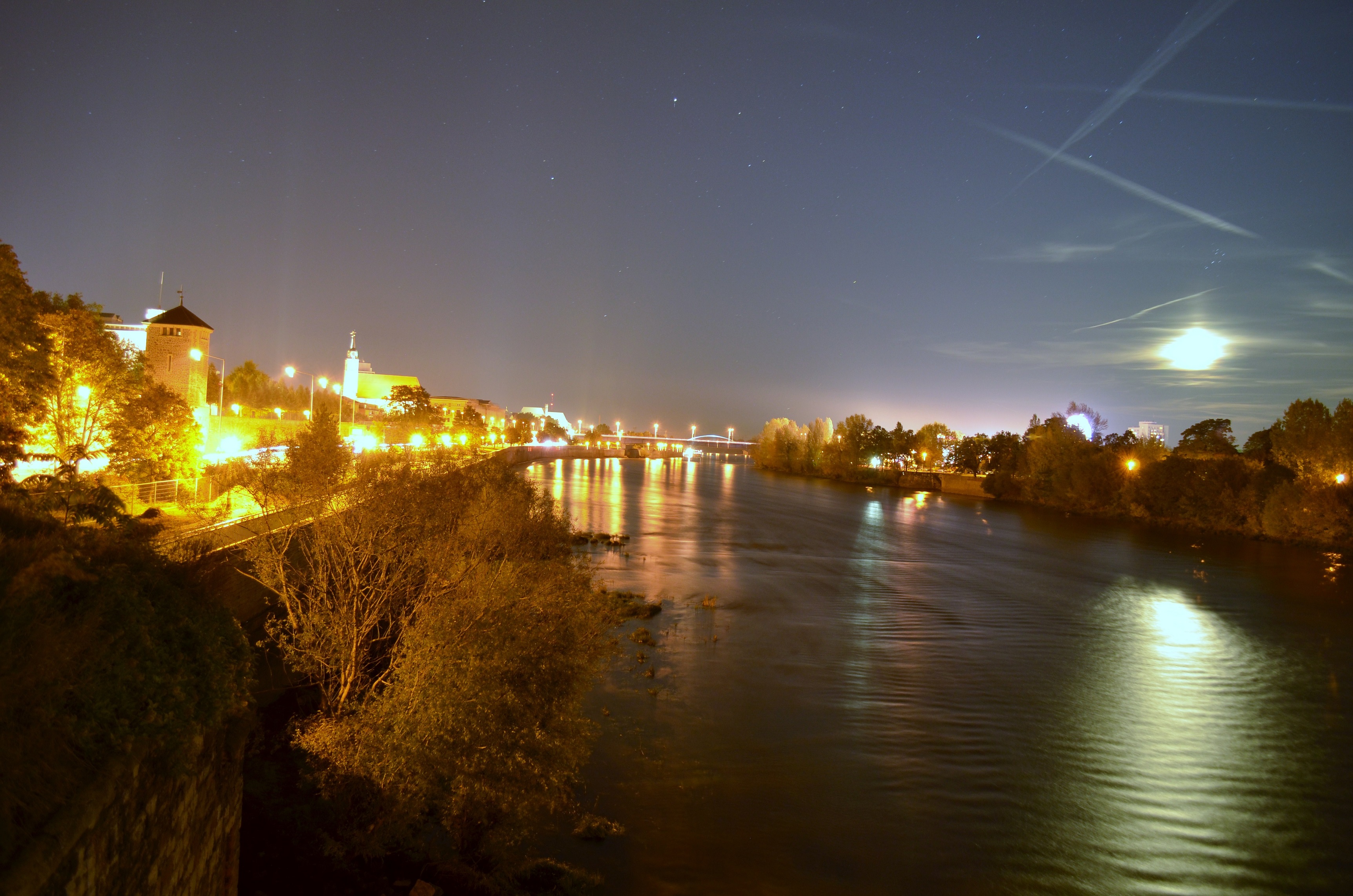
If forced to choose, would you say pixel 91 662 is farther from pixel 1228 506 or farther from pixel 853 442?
pixel 853 442

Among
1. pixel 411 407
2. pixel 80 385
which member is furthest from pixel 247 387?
pixel 80 385

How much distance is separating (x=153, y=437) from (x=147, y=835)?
16.9 metres

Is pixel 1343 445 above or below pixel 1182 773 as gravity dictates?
above

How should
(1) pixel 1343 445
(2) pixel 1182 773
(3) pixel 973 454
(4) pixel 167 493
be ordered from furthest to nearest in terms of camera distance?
(3) pixel 973 454, (1) pixel 1343 445, (4) pixel 167 493, (2) pixel 1182 773

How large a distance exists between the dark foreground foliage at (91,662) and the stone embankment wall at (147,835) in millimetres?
96

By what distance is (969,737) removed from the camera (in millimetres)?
12750

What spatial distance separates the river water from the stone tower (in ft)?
53.1

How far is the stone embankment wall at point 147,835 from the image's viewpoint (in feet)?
10.2

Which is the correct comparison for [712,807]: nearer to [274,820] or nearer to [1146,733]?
[274,820]

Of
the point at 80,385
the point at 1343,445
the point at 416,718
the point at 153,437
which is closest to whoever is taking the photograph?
the point at 416,718

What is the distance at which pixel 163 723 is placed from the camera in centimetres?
421

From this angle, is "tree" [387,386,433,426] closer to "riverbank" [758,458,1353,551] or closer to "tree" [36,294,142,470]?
"tree" [36,294,142,470]

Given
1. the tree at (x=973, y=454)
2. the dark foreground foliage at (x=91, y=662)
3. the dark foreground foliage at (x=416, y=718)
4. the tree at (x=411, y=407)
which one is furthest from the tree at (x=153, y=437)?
the tree at (x=973, y=454)

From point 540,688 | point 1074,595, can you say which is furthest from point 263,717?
point 1074,595
